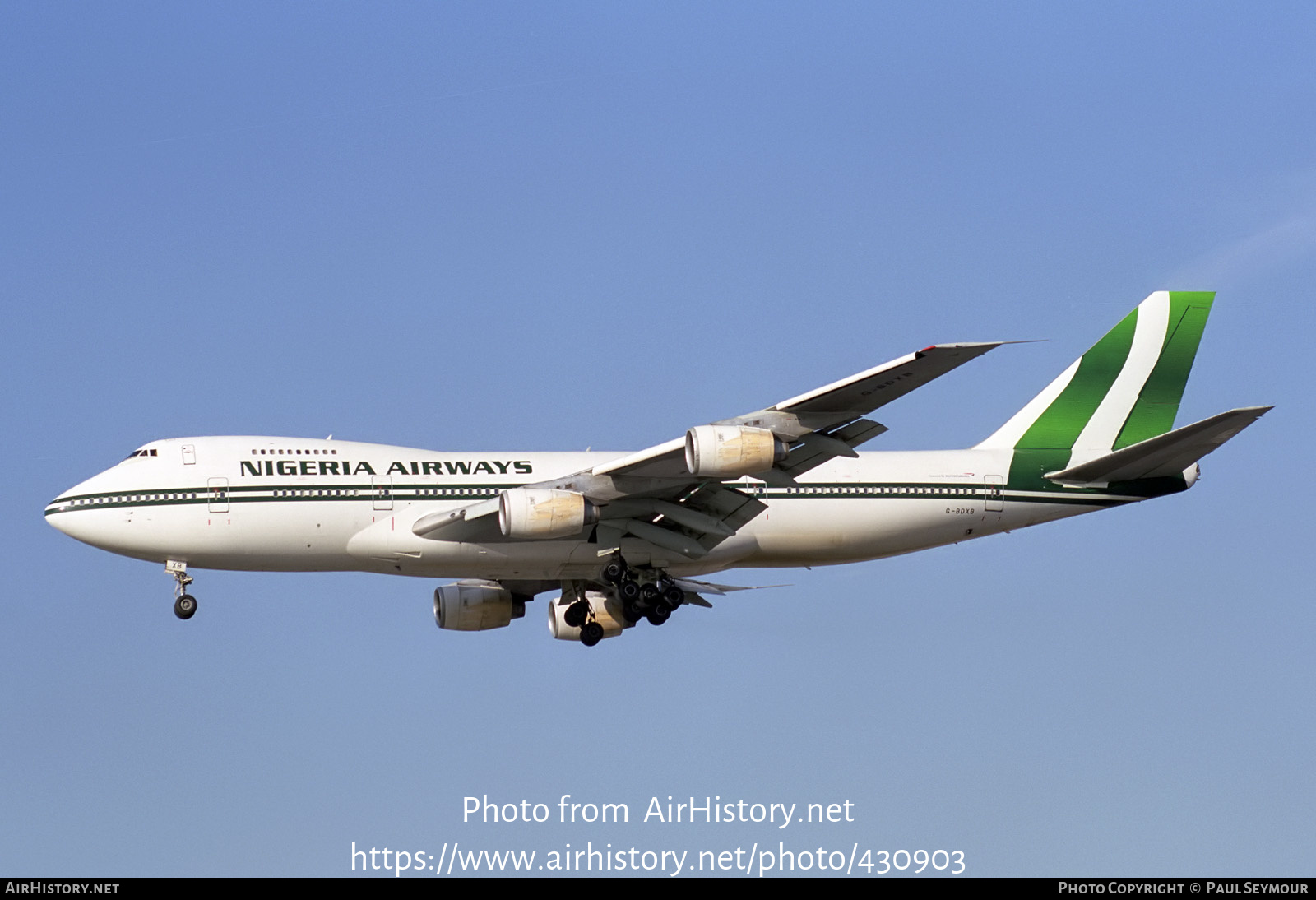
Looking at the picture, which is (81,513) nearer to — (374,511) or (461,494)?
(374,511)

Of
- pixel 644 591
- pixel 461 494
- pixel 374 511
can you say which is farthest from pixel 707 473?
pixel 374 511

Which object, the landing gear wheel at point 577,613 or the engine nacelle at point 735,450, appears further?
the landing gear wheel at point 577,613

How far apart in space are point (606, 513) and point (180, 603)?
9868 millimetres

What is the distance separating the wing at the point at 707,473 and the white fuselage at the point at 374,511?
0.65 meters

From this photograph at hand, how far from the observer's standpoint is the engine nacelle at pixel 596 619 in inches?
1853

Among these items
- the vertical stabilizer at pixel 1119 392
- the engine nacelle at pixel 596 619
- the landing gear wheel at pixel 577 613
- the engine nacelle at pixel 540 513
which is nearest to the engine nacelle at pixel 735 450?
the engine nacelle at pixel 540 513

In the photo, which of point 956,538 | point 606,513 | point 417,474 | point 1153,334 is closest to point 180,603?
point 417,474

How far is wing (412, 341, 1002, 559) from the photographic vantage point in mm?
37531

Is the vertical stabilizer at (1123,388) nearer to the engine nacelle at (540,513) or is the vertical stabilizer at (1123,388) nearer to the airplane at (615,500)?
the airplane at (615,500)

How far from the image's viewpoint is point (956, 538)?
1831 inches

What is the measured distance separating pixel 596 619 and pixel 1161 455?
14.1 metres
